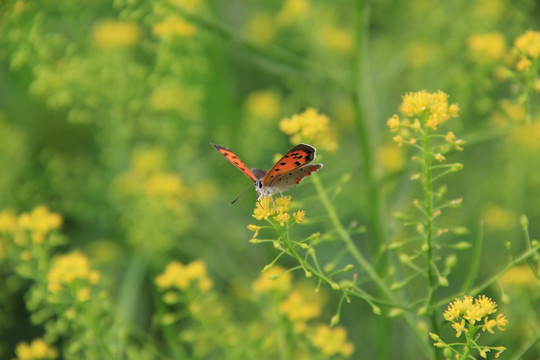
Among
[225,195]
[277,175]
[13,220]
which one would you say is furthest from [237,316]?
[277,175]

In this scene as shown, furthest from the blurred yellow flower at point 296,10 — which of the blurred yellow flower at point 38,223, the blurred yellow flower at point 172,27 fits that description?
the blurred yellow flower at point 38,223

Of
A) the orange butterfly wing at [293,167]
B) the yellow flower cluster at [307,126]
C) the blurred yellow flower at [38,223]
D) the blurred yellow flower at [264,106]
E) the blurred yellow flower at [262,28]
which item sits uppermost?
the blurred yellow flower at [262,28]

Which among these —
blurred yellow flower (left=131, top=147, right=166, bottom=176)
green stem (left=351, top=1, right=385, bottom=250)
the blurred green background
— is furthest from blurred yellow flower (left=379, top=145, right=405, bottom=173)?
blurred yellow flower (left=131, top=147, right=166, bottom=176)

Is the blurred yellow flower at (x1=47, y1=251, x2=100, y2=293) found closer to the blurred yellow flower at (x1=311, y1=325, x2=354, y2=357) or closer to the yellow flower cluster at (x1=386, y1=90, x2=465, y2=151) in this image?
the blurred yellow flower at (x1=311, y1=325, x2=354, y2=357)

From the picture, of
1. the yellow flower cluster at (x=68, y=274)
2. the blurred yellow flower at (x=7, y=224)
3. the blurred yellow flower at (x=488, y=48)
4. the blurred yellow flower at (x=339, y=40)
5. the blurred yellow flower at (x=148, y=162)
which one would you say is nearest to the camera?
the yellow flower cluster at (x=68, y=274)

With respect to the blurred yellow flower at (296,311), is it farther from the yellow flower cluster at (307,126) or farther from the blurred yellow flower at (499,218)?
the blurred yellow flower at (499,218)

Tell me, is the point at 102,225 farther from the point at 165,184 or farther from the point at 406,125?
the point at 406,125
